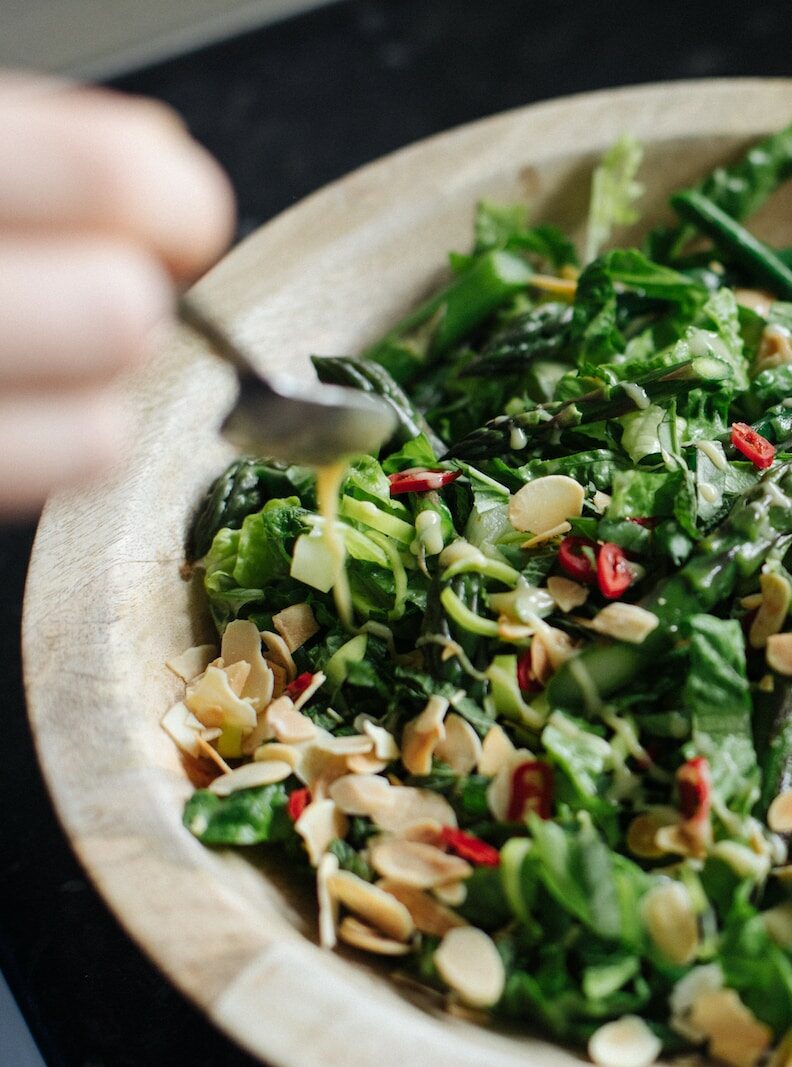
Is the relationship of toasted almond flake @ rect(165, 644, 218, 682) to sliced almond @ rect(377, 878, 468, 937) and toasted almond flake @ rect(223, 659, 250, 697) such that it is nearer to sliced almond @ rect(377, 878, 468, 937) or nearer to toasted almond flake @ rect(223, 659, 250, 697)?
toasted almond flake @ rect(223, 659, 250, 697)

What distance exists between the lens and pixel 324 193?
259 centimetres

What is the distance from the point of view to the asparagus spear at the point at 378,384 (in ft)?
6.93

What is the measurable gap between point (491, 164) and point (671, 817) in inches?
71.0

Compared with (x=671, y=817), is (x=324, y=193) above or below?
above

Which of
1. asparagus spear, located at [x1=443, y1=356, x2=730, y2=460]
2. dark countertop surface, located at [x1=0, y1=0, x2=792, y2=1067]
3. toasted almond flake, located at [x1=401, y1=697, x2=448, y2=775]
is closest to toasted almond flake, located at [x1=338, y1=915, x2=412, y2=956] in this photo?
toasted almond flake, located at [x1=401, y1=697, x2=448, y2=775]

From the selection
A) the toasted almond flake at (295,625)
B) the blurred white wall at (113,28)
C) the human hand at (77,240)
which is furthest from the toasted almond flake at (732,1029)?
the blurred white wall at (113,28)

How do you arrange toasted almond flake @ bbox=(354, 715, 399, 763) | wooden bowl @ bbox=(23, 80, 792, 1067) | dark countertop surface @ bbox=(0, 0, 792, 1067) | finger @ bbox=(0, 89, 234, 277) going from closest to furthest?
finger @ bbox=(0, 89, 234, 277), wooden bowl @ bbox=(23, 80, 792, 1067), toasted almond flake @ bbox=(354, 715, 399, 763), dark countertop surface @ bbox=(0, 0, 792, 1067)

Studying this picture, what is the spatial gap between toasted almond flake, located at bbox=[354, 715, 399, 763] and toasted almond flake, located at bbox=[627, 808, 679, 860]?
40cm

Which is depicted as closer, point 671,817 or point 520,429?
point 671,817

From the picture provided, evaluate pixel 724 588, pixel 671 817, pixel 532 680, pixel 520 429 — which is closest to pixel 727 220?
pixel 520 429

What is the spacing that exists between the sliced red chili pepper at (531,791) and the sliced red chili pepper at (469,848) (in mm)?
60

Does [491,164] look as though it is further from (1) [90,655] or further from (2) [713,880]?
(2) [713,880]

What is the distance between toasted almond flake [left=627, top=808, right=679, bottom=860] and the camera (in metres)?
1.53

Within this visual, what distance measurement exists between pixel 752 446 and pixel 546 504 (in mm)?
403
